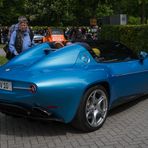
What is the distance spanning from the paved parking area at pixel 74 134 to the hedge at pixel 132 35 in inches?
347

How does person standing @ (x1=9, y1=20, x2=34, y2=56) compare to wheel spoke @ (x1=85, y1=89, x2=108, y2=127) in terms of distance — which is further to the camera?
person standing @ (x1=9, y1=20, x2=34, y2=56)

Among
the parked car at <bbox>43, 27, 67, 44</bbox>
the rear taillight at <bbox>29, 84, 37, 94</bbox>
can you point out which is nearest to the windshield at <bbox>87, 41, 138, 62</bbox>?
the rear taillight at <bbox>29, 84, 37, 94</bbox>

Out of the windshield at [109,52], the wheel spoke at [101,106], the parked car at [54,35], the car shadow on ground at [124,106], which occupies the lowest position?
the parked car at [54,35]

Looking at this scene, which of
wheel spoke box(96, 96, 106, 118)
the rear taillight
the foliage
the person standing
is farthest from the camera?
the foliage

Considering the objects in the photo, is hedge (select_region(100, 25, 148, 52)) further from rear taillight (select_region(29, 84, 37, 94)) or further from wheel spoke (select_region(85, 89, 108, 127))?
rear taillight (select_region(29, 84, 37, 94))

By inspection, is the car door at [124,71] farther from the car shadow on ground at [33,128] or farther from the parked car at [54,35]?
the parked car at [54,35]

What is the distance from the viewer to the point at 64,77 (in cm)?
546

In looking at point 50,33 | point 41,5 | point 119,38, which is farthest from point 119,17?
point 41,5

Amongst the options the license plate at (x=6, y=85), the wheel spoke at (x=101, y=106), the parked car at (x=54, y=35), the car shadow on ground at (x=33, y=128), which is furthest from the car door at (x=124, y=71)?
the parked car at (x=54, y=35)

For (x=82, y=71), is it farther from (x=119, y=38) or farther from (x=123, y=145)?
(x=119, y=38)

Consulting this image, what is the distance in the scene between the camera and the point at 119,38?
688 inches

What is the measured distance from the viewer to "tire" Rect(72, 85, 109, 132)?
218 inches

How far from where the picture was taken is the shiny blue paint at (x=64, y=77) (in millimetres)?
5273

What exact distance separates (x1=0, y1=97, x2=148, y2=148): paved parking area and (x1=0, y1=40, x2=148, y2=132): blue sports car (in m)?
0.22
